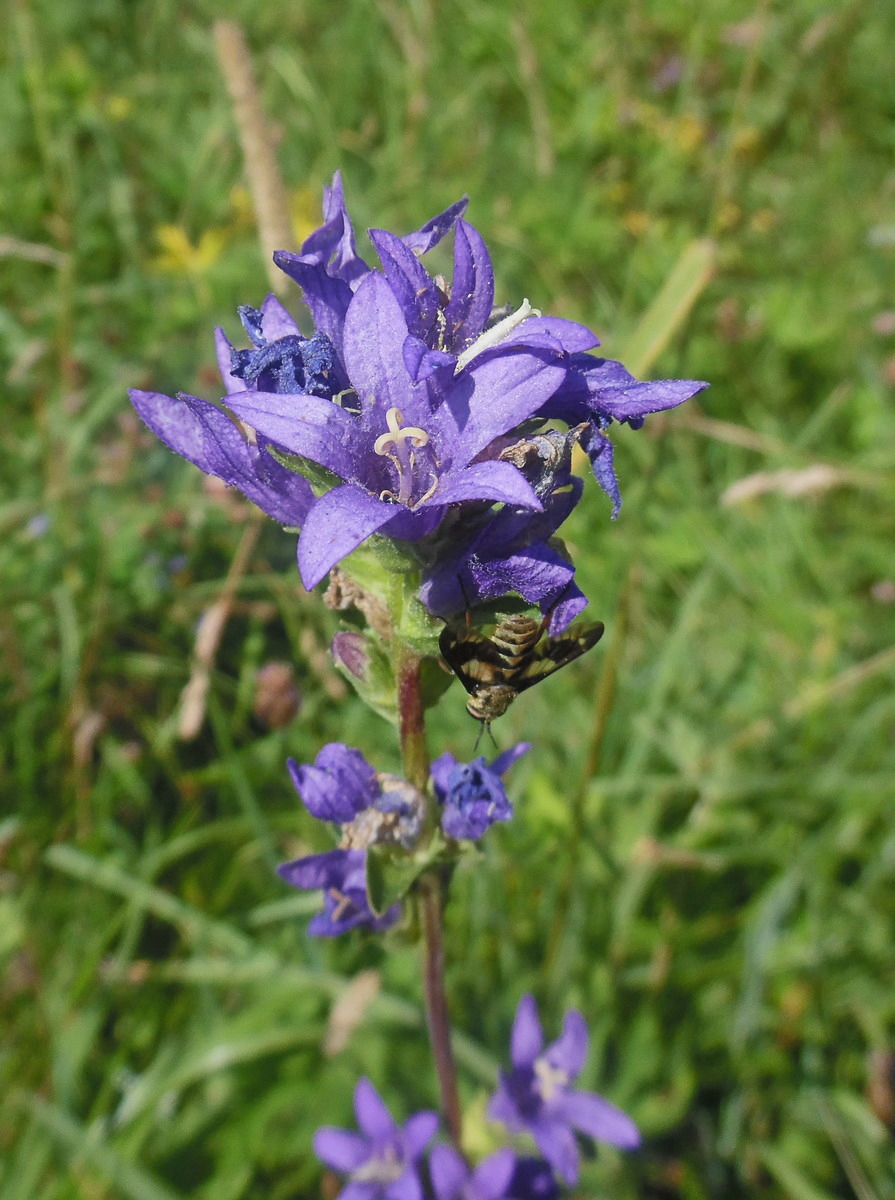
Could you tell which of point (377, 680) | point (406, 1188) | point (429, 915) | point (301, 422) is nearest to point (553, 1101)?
point (406, 1188)

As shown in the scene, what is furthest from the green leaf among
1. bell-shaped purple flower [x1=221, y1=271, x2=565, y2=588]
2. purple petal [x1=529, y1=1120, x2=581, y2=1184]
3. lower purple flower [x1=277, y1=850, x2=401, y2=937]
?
purple petal [x1=529, y1=1120, x2=581, y2=1184]

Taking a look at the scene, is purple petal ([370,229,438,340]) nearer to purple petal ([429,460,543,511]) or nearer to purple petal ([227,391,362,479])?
purple petal ([227,391,362,479])

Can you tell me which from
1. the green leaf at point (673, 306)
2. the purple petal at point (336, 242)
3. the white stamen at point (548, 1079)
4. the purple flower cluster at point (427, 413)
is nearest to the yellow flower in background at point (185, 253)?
the green leaf at point (673, 306)

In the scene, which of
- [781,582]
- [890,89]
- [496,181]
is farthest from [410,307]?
[890,89]

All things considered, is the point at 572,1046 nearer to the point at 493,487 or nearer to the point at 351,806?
the point at 351,806

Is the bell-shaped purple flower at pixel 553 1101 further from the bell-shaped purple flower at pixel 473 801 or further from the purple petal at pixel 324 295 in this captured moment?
the purple petal at pixel 324 295

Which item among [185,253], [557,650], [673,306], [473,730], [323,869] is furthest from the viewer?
[185,253]
